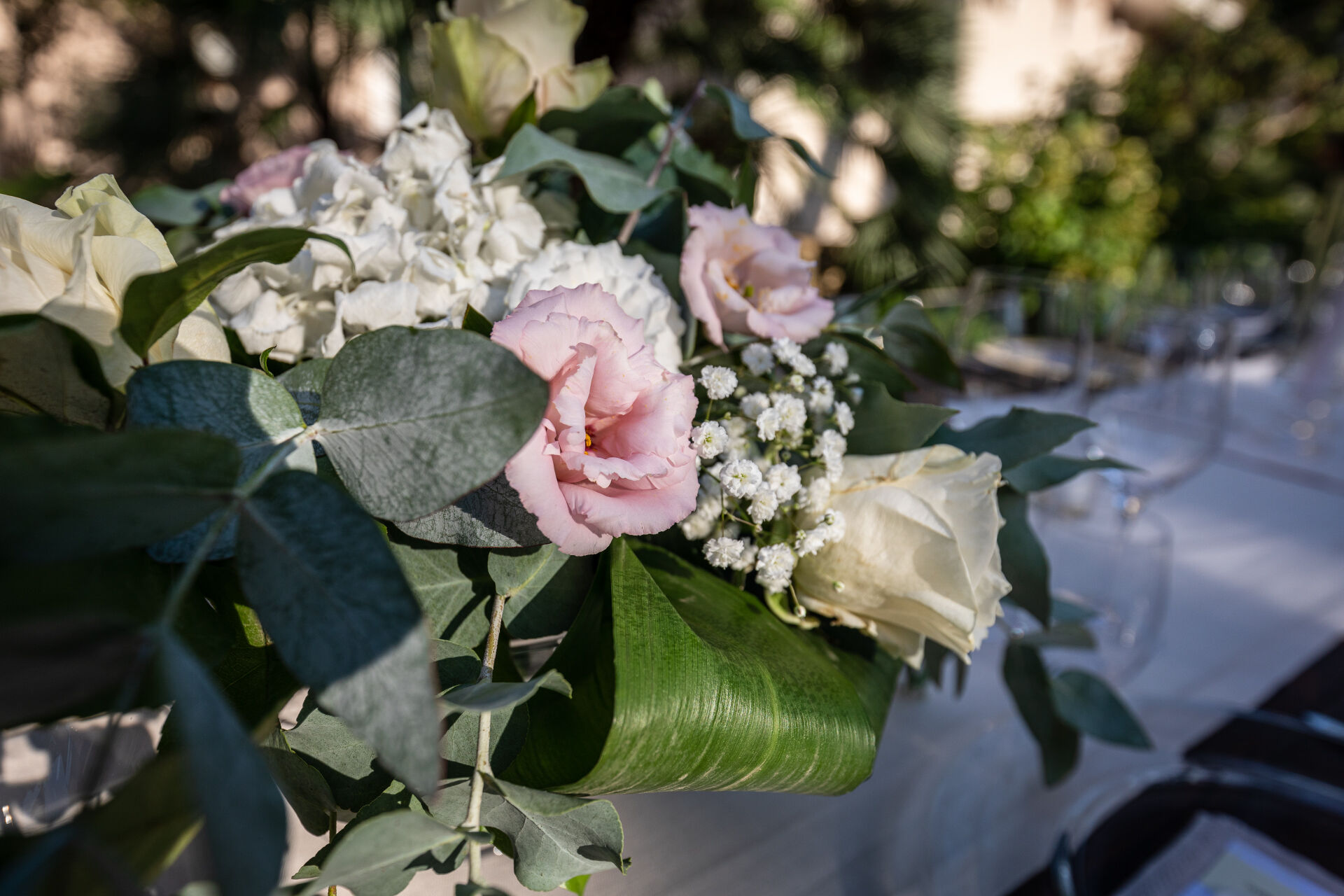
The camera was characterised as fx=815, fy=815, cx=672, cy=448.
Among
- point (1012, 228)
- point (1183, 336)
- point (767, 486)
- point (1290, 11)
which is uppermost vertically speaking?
point (1290, 11)

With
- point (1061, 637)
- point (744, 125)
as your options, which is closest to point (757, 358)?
point (744, 125)

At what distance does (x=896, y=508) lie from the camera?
10.6 inches

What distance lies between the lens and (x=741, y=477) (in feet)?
0.84

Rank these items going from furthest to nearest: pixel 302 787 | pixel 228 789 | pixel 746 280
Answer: pixel 746 280 < pixel 302 787 < pixel 228 789

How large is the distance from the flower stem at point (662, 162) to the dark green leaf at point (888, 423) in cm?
12

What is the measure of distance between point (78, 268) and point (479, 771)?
0.16 meters

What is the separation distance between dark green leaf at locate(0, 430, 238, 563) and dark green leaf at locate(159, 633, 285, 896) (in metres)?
0.03

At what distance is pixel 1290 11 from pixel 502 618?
16.2 ft

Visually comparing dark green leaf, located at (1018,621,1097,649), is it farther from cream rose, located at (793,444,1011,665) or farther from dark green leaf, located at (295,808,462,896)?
dark green leaf, located at (295,808,462,896)

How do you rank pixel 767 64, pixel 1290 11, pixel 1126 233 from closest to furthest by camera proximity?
pixel 767 64
pixel 1126 233
pixel 1290 11

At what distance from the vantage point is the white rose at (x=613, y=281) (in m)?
0.28

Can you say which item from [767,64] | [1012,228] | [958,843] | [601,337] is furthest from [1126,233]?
[601,337]

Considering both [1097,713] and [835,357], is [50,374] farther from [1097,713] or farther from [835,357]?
[1097,713]

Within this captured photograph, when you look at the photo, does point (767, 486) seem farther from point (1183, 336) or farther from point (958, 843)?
point (1183, 336)
